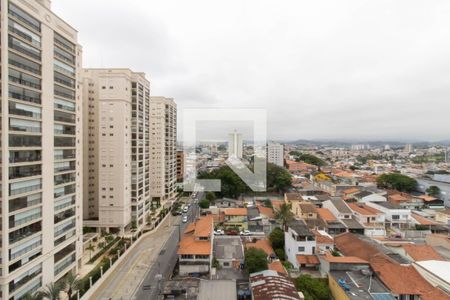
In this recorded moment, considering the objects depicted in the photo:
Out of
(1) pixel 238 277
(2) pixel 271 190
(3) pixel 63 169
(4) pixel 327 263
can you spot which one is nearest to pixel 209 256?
(1) pixel 238 277

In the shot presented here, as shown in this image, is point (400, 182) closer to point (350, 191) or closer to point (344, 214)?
point (350, 191)

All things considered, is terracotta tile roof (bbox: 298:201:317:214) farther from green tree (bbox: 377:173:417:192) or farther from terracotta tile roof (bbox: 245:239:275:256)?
green tree (bbox: 377:173:417:192)

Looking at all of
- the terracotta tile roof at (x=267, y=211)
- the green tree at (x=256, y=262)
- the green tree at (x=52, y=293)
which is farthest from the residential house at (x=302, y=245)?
the green tree at (x=52, y=293)

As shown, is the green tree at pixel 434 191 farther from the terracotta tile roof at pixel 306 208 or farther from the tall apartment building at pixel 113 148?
the tall apartment building at pixel 113 148

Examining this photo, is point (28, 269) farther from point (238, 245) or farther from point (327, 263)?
point (327, 263)

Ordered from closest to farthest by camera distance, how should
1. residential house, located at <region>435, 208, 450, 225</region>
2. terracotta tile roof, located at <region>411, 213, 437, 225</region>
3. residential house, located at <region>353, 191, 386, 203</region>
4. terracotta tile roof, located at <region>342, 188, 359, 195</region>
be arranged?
terracotta tile roof, located at <region>411, 213, 437, 225</region> → residential house, located at <region>435, 208, 450, 225</region> → residential house, located at <region>353, 191, 386, 203</region> → terracotta tile roof, located at <region>342, 188, 359, 195</region>

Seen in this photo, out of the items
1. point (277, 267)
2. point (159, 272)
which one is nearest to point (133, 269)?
point (159, 272)

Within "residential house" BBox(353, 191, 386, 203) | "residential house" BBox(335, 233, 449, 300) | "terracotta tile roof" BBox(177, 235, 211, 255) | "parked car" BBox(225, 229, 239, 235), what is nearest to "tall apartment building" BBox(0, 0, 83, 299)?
"terracotta tile roof" BBox(177, 235, 211, 255)
